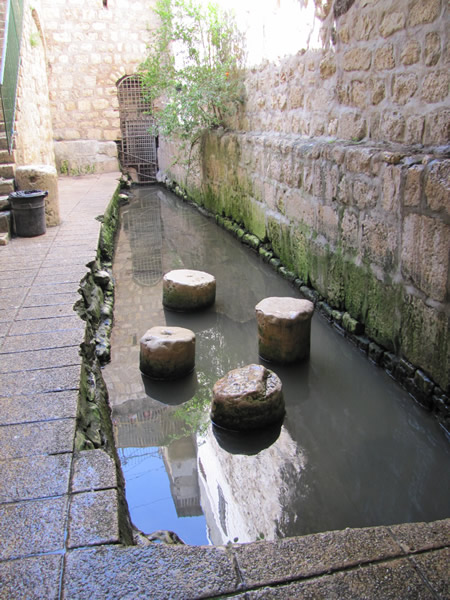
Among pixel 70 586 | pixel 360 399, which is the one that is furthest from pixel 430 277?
pixel 70 586

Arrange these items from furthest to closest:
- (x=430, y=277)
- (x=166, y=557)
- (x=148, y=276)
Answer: (x=148, y=276), (x=430, y=277), (x=166, y=557)

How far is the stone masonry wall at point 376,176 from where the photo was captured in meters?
3.15

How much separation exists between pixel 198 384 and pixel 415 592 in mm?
2393

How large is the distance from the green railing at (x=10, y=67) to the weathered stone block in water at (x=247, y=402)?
479 centimetres

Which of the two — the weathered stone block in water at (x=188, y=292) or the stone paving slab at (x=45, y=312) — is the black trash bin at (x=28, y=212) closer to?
the weathered stone block in water at (x=188, y=292)

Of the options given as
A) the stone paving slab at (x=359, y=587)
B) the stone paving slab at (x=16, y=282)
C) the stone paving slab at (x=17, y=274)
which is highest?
the stone paving slab at (x=17, y=274)

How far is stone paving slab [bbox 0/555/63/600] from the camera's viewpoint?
1540mm

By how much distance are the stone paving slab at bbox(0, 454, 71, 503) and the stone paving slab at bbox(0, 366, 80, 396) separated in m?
Result: 0.58

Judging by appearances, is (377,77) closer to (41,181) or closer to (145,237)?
(41,181)

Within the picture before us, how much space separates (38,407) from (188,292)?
2537 mm

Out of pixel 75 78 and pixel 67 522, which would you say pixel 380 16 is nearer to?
pixel 67 522

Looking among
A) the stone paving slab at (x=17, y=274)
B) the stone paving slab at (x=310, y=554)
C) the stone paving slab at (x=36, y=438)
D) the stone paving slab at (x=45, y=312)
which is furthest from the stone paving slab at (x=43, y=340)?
the stone paving slab at (x=310, y=554)

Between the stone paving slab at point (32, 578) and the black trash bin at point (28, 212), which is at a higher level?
the black trash bin at point (28, 212)

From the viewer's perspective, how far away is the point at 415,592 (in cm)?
153
